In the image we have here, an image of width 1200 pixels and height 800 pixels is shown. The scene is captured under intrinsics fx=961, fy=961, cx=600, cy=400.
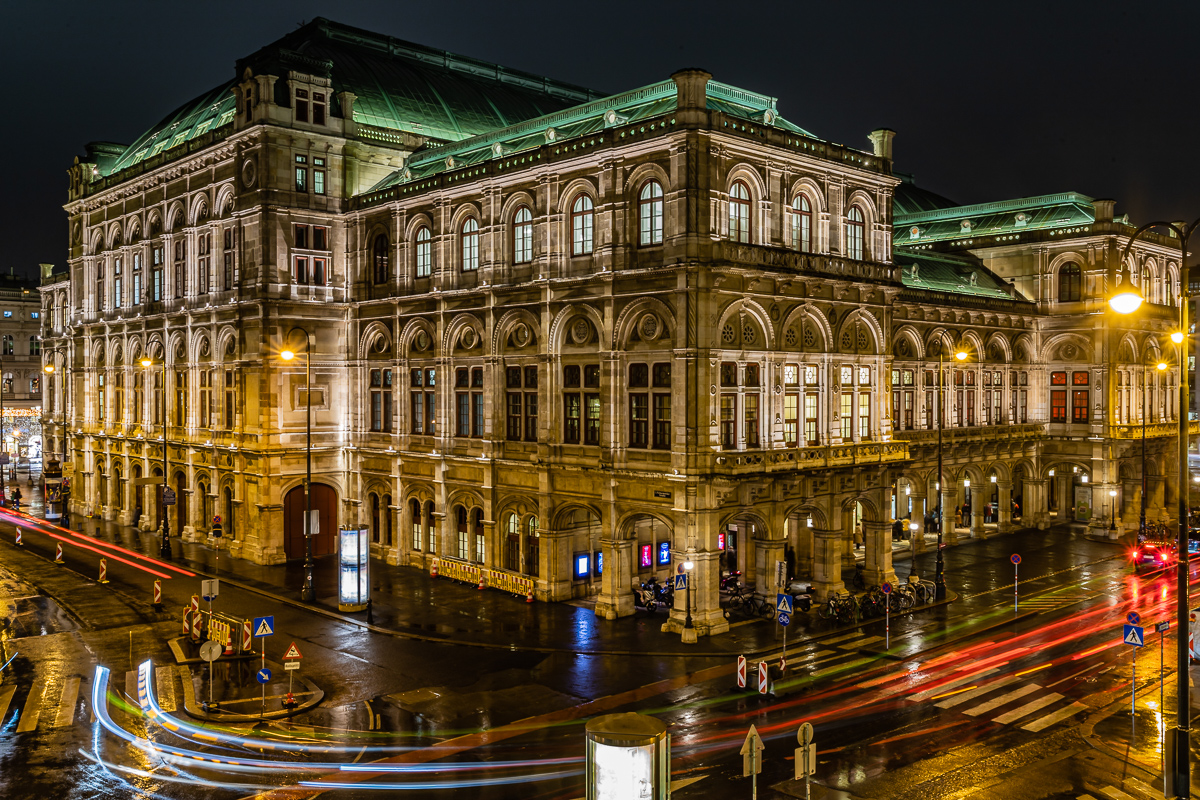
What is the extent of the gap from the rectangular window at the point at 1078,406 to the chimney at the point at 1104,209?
9.30m

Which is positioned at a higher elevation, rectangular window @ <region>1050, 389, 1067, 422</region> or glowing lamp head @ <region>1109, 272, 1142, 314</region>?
glowing lamp head @ <region>1109, 272, 1142, 314</region>

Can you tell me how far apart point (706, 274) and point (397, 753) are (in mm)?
19082

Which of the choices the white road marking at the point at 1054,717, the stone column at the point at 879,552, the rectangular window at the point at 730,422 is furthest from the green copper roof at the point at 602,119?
the white road marking at the point at 1054,717

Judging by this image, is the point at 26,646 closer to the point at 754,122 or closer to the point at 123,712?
the point at 123,712

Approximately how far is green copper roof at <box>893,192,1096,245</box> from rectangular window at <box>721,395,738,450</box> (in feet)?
114

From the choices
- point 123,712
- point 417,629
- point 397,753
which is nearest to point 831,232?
point 417,629

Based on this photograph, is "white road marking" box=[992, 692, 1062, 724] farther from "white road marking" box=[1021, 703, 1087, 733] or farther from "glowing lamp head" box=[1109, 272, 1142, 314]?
"glowing lamp head" box=[1109, 272, 1142, 314]

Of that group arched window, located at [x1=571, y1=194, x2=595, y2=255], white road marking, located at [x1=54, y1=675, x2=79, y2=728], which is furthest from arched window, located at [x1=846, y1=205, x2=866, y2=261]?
white road marking, located at [x1=54, y1=675, x2=79, y2=728]

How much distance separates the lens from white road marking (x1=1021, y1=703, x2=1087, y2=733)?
23922 millimetres

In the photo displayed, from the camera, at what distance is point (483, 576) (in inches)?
1633

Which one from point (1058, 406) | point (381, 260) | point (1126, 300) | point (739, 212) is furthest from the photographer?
point (1058, 406)

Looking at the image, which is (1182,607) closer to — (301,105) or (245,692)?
(245,692)

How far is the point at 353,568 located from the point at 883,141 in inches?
1132

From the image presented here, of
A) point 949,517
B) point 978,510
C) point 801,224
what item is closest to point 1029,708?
point 801,224
